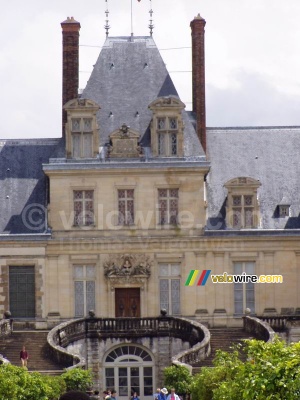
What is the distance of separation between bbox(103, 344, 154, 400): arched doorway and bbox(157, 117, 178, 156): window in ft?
22.2

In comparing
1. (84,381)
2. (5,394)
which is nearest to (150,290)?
(84,381)

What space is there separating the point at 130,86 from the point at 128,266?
6243 mm

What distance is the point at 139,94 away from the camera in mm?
47406

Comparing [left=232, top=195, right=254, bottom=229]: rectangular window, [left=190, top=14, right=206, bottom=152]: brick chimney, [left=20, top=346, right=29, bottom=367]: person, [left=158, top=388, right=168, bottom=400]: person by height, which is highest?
[left=190, top=14, right=206, bottom=152]: brick chimney

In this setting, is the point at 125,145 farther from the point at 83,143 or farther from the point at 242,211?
the point at 242,211

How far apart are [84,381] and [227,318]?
9.76 metres

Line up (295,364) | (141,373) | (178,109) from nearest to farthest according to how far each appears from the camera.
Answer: (295,364) → (141,373) → (178,109)

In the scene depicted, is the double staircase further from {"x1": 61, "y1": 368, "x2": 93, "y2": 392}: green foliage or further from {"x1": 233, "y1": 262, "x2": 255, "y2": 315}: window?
{"x1": 233, "y1": 262, "x2": 255, "y2": 315}: window

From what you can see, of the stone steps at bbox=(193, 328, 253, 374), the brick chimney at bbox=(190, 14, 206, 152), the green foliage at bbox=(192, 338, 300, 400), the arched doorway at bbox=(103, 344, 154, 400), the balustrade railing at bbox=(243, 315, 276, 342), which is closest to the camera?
the green foliage at bbox=(192, 338, 300, 400)

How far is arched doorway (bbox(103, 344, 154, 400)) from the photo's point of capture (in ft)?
140

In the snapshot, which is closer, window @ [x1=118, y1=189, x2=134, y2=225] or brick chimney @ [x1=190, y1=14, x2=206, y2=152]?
window @ [x1=118, y1=189, x2=134, y2=225]

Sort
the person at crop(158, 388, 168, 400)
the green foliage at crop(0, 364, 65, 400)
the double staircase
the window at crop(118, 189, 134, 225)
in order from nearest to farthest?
the green foliage at crop(0, 364, 65, 400) < the person at crop(158, 388, 168, 400) < the double staircase < the window at crop(118, 189, 134, 225)

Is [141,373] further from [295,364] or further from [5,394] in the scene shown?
[295,364]

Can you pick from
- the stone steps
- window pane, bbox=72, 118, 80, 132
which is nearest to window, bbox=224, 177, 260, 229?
the stone steps
